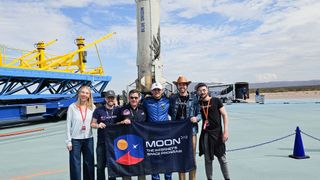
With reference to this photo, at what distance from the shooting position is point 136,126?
15.2ft

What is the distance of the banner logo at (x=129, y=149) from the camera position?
464 cm

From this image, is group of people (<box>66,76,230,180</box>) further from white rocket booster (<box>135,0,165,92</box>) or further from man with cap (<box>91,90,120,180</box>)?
white rocket booster (<box>135,0,165,92</box>)

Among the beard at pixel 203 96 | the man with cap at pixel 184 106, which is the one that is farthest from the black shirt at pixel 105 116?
the beard at pixel 203 96

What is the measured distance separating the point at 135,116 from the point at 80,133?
0.84 meters

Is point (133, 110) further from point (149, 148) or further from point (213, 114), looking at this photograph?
point (213, 114)

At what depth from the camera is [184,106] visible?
4.68 meters

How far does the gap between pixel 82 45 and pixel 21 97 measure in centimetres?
784

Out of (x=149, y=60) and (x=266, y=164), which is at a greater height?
(x=149, y=60)

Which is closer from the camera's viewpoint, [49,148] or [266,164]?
[266,164]

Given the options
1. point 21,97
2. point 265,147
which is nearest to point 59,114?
point 21,97

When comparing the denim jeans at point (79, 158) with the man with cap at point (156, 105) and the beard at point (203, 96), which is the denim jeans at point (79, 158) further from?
the beard at point (203, 96)

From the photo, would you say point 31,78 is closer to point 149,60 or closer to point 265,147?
point 149,60

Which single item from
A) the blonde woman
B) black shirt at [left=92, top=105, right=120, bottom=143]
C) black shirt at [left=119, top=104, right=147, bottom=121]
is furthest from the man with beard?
the blonde woman

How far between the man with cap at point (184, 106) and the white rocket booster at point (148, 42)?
14249 millimetres
